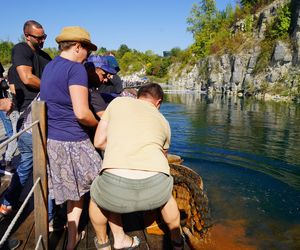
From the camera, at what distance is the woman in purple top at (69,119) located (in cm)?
263

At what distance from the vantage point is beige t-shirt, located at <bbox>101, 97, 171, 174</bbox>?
8.09 ft

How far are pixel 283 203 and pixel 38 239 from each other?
4903mm

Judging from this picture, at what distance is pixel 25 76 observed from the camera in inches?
137

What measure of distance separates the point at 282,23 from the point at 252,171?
31.9 metres

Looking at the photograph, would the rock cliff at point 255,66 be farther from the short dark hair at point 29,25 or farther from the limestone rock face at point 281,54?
the short dark hair at point 29,25

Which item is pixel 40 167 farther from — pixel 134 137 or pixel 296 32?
pixel 296 32

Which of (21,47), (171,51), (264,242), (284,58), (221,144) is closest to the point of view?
(21,47)

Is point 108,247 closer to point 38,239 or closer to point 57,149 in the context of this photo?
point 38,239

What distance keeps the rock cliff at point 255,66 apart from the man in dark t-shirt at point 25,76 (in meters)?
30.5

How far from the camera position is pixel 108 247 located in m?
3.02

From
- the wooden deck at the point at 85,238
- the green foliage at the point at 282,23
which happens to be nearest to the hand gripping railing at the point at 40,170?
the wooden deck at the point at 85,238

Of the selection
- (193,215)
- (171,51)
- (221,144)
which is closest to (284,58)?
(221,144)

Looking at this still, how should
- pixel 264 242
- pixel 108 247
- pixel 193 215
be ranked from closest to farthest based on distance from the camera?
pixel 108 247
pixel 193 215
pixel 264 242

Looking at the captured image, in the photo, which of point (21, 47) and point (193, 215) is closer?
point (21, 47)
